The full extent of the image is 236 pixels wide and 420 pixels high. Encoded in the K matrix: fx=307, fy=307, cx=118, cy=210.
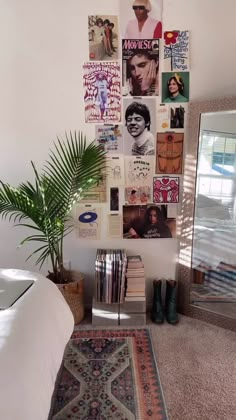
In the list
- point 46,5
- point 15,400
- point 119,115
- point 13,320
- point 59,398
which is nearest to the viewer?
point 15,400

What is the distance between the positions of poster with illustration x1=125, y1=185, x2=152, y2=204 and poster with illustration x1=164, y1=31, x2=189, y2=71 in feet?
2.79

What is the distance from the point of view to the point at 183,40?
2.09 meters

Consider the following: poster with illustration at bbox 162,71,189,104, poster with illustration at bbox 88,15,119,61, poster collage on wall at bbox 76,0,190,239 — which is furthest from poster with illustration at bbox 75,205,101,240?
poster with illustration at bbox 88,15,119,61

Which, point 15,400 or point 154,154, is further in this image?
point 154,154

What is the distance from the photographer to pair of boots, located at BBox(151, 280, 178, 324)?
7.23 feet

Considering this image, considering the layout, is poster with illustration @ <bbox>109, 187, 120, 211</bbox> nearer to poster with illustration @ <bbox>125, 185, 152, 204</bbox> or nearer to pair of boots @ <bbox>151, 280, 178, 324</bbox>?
poster with illustration @ <bbox>125, 185, 152, 204</bbox>

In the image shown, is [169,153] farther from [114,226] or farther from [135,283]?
[135,283]

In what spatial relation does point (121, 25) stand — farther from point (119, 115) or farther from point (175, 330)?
point (175, 330)

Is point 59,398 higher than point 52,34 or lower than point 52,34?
lower

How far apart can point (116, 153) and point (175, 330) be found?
131 cm

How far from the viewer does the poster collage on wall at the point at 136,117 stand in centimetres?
209

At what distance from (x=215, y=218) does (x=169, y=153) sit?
571 millimetres

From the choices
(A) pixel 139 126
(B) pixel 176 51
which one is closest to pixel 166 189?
(A) pixel 139 126

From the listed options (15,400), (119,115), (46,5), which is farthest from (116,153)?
(15,400)
